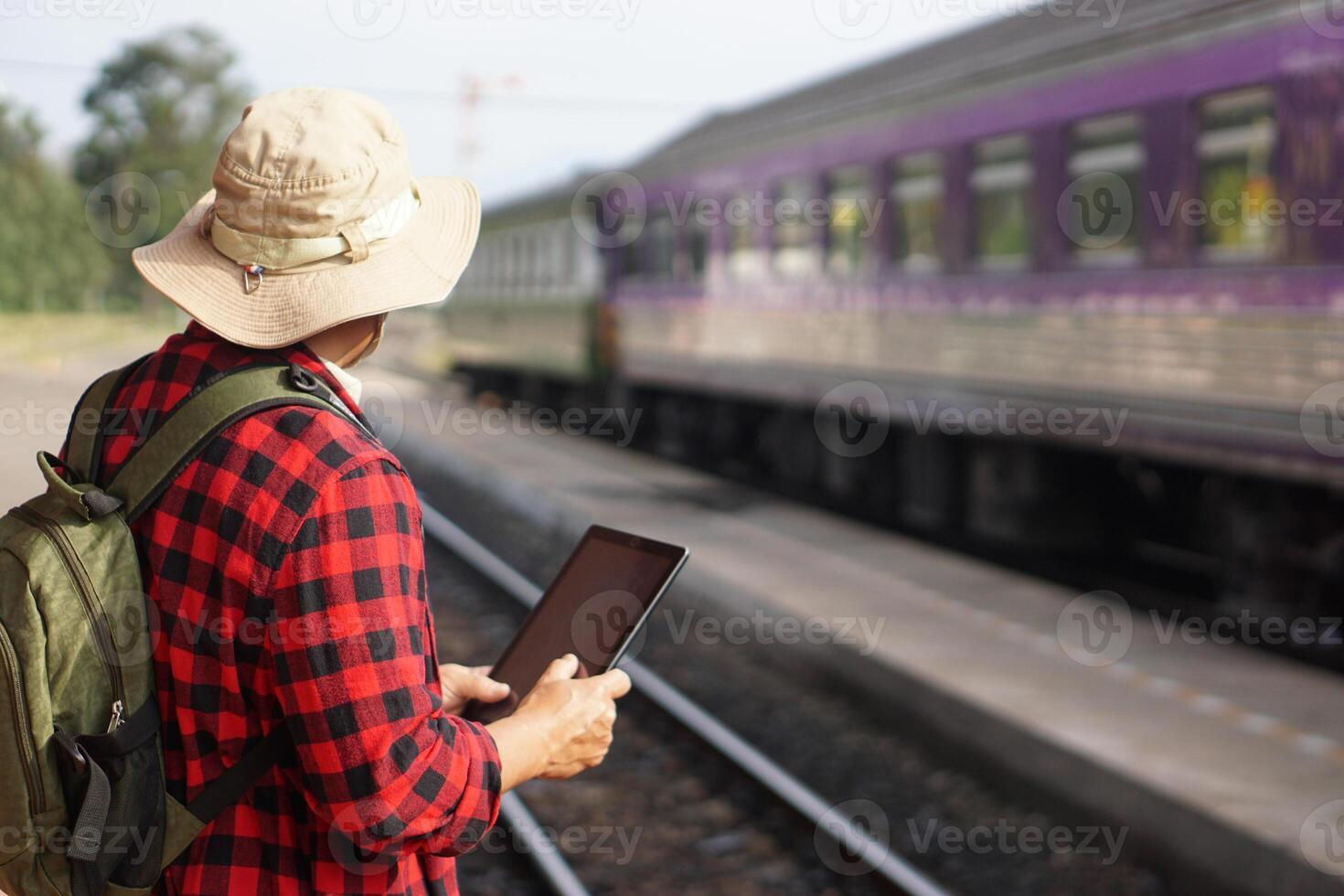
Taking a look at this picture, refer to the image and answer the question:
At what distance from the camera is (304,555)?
5.44 feet

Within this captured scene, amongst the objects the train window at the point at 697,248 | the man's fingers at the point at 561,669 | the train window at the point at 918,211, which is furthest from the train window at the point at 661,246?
the man's fingers at the point at 561,669

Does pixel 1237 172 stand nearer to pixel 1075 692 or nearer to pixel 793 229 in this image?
pixel 1075 692

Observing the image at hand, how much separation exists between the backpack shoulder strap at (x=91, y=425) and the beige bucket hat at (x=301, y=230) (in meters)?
0.14

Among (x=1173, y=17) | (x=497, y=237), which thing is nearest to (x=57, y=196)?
(x=1173, y=17)

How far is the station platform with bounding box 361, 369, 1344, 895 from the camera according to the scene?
4.77 meters

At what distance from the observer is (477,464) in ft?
51.8

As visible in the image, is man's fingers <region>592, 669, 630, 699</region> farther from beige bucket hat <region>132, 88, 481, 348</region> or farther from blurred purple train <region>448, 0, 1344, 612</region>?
blurred purple train <region>448, 0, 1344, 612</region>

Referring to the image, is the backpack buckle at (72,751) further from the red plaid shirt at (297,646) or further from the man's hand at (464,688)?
the man's hand at (464,688)

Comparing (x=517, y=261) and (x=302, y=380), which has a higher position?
(x=517, y=261)

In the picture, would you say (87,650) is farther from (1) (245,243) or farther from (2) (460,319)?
(2) (460,319)

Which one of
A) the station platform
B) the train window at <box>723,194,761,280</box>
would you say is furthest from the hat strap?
the train window at <box>723,194,761,280</box>

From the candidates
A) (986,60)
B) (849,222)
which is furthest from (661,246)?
(986,60)

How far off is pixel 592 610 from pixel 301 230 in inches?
28.6

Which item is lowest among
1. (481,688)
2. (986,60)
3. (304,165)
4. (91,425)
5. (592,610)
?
(481,688)
